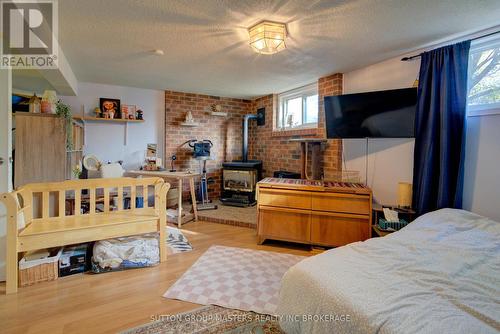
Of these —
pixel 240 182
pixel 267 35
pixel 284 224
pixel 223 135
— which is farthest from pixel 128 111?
pixel 284 224

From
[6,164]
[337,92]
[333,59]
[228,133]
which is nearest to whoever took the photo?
[6,164]

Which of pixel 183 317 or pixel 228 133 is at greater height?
pixel 228 133

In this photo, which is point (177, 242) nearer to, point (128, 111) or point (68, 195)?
point (68, 195)

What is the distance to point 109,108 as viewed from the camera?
421 centimetres

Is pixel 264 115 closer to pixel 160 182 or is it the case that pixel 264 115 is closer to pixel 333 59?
pixel 333 59

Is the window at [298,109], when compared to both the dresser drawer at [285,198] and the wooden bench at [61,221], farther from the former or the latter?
the wooden bench at [61,221]

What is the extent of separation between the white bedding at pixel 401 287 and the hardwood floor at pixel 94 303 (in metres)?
1.00

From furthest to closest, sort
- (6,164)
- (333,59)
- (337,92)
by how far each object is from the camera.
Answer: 1. (337,92)
2. (333,59)
3. (6,164)

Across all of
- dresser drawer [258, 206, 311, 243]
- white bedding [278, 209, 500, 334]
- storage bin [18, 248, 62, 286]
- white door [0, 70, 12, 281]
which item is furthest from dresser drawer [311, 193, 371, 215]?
white door [0, 70, 12, 281]

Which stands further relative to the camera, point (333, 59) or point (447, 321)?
point (333, 59)

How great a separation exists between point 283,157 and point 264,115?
966mm

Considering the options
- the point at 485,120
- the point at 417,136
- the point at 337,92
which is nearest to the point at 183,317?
the point at 417,136

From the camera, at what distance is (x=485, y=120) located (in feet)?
7.20

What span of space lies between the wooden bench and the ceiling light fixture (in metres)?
1.63
